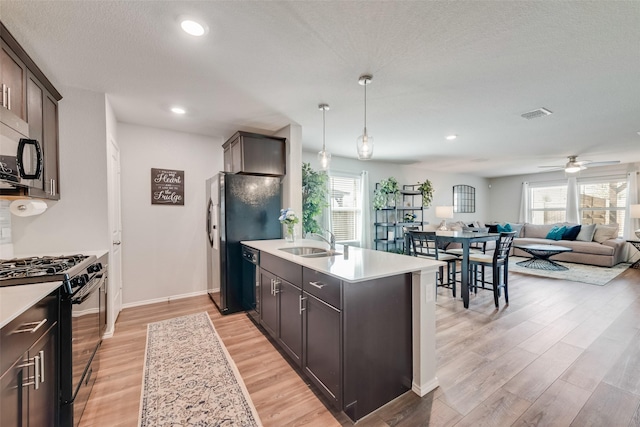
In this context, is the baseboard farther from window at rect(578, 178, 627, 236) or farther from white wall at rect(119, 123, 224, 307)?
window at rect(578, 178, 627, 236)

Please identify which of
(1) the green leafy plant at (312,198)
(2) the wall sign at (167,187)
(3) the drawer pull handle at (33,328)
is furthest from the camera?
(1) the green leafy plant at (312,198)

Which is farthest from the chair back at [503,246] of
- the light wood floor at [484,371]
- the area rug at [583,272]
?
the area rug at [583,272]

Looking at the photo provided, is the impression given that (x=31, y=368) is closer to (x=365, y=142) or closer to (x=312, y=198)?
(x=365, y=142)

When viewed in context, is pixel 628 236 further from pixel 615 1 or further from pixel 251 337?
pixel 251 337

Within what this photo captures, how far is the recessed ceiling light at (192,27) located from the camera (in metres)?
1.67

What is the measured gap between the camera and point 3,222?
2.18m

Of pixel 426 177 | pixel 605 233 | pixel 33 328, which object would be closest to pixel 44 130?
pixel 33 328

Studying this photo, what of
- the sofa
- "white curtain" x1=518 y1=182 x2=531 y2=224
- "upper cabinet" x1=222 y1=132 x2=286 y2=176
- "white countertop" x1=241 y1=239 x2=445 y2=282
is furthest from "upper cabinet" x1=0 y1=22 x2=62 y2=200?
"white curtain" x1=518 y1=182 x2=531 y2=224

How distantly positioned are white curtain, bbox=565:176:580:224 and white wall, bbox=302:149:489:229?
2178mm

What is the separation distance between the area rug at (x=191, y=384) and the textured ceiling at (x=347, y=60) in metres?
2.46

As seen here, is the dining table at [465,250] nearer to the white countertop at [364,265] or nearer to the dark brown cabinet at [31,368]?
the white countertop at [364,265]

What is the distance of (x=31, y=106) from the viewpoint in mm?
2027

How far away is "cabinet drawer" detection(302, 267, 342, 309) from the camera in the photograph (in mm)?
1621

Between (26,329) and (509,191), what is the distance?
10.7 meters
